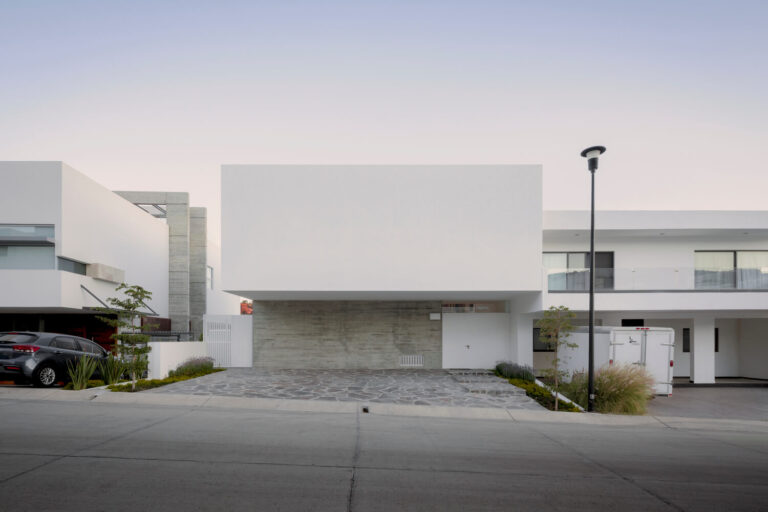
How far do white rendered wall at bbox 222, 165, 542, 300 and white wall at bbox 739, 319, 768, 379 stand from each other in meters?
11.2

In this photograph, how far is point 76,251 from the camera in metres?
15.6

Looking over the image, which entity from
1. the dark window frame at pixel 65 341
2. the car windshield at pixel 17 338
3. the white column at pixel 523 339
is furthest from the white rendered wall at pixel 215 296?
the white column at pixel 523 339

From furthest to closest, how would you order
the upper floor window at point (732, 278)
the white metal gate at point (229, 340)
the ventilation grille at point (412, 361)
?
1. the ventilation grille at point (412, 361)
2. the white metal gate at point (229, 340)
3. the upper floor window at point (732, 278)

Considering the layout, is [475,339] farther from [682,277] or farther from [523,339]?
[682,277]

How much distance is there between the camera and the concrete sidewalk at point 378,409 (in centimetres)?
953

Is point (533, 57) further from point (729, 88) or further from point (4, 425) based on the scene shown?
point (4, 425)

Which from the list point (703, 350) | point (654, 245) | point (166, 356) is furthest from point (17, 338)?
point (703, 350)

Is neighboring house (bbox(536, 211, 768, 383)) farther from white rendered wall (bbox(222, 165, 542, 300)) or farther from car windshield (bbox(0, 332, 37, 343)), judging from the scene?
car windshield (bbox(0, 332, 37, 343))

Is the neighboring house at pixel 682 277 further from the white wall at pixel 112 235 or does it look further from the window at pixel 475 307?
the white wall at pixel 112 235

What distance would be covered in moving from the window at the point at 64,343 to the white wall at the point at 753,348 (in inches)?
1010

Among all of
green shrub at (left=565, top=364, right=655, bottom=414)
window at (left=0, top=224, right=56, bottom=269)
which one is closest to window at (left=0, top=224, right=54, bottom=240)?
window at (left=0, top=224, right=56, bottom=269)

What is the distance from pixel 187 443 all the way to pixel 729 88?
19.1 m

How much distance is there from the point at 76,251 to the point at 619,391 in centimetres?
1903

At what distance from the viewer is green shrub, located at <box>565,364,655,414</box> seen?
406 inches
